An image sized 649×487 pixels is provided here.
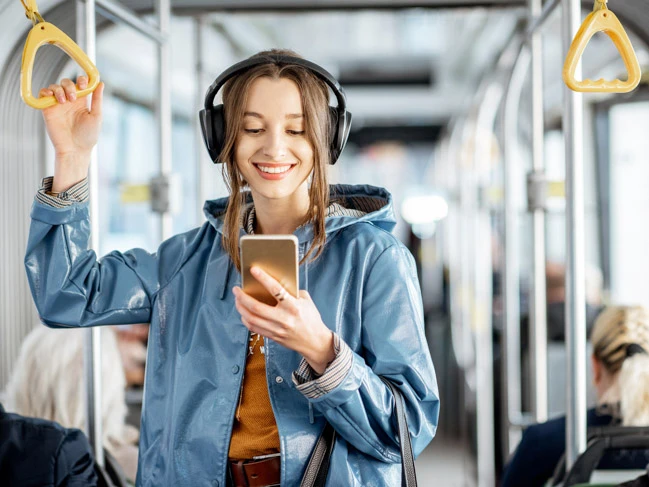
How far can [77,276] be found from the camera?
144 centimetres

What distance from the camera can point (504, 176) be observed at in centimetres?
317

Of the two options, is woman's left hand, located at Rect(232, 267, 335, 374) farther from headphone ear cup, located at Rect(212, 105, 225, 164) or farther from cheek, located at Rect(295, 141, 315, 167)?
headphone ear cup, located at Rect(212, 105, 225, 164)

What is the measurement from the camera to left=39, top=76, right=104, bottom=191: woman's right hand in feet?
4.58

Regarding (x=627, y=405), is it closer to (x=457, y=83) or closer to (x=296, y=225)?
(x=296, y=225)

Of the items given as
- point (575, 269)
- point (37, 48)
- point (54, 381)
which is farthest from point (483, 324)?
point (37, 48)

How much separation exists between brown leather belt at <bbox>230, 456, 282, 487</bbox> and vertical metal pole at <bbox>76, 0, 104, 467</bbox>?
2.75 ft

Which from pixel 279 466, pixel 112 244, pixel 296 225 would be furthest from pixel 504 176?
pixel 112 244

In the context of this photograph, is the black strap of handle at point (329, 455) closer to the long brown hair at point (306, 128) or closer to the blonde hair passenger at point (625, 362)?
the long brown hair at point (306, 128)

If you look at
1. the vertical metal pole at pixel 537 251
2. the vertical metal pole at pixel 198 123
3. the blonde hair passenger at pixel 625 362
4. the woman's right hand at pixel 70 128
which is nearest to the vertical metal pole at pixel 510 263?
the vertical metal pole at pixel 537 251

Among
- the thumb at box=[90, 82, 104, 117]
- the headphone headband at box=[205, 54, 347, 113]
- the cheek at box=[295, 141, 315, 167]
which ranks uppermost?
the headphone headband at box=[205, 54, 347, 113]

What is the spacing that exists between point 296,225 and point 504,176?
186 cm

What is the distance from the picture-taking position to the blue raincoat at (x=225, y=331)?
133cm

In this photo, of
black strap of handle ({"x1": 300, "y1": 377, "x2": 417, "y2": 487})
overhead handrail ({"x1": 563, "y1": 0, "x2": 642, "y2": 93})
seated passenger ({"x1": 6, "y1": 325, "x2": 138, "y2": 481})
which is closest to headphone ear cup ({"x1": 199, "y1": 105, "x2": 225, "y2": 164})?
black strap of handle ({"x1": 300, "y1": 377, "x2": 417, "y2": 487})

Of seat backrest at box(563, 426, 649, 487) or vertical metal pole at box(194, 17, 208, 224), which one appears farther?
vertical metal pole at box(194, 17, 208, 224)
